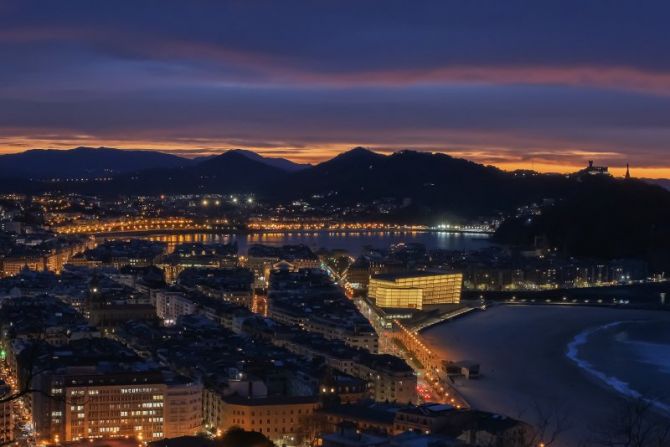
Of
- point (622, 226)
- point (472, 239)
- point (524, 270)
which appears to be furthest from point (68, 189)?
point (524, 270)

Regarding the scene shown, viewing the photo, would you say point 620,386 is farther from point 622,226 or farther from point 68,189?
point 68,189

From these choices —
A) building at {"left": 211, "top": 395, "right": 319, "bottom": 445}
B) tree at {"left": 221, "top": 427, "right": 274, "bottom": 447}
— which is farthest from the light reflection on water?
tree at {"left": 221, "top": 427, "right": 274, "bottom": 447}

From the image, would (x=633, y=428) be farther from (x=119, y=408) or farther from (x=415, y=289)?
(x=415, y=289)

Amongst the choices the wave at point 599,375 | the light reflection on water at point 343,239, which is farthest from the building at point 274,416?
the light reflection on water at point 343,239

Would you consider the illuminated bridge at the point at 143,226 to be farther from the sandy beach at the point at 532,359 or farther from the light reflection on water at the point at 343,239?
the sandy beach at the point at 532,359

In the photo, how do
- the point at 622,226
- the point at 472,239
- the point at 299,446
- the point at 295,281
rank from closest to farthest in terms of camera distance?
the point at 299,446 < the point at 295,281 < the point at 622,226 < the point at 472,239

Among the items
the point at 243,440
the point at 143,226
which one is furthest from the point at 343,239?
the point at 243,440

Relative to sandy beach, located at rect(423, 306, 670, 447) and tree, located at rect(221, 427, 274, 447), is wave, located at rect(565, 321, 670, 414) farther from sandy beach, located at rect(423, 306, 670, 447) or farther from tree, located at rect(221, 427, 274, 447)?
tree, located at rect(221, 427, 274, 447)
